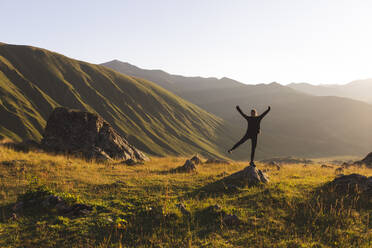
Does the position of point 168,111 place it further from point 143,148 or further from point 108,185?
point 108,185

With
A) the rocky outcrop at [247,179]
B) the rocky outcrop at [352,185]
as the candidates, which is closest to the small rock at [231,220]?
the rocky outcrop at [247,179]

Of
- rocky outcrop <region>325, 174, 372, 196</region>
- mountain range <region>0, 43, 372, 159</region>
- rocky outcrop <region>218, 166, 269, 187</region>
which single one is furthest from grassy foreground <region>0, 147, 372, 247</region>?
mountain range <region>0, 43, 372, 159</region>

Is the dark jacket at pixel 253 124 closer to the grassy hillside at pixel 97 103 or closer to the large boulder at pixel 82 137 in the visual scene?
the large boulder at pixel 82 137

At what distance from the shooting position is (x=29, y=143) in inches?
881

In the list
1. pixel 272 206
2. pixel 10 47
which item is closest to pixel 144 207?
pixel 272 206

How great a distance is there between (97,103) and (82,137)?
5045 inches

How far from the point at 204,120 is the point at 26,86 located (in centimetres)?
11672

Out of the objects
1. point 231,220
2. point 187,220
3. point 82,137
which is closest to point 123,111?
point 82,137

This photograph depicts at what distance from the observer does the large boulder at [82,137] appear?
23406 mm

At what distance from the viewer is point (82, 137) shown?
24.2 m

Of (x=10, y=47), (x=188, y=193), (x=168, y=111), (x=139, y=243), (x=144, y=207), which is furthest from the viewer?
(x=168, y=111)

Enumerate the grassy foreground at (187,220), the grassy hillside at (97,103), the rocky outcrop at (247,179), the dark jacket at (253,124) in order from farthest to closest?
the grassy hillside at (97,103) → the dark jacket at (253,124) → the rocky outcrop at (247,179) → the grassy foreground at (187,220)

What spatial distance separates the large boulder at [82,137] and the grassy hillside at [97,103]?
3407 inches

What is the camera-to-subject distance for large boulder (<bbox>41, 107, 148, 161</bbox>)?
76.8 feet
